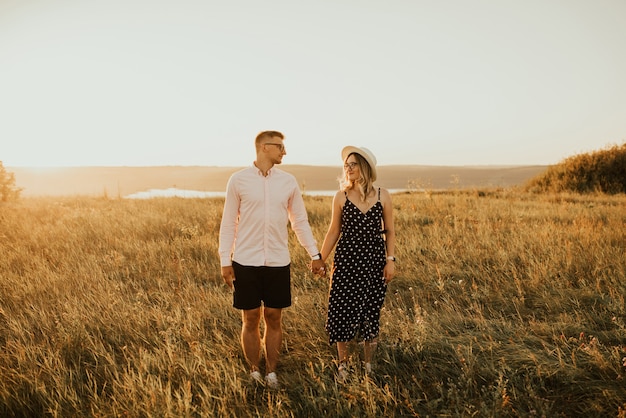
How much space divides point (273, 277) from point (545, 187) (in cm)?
2058

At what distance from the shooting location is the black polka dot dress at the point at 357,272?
3.39 m

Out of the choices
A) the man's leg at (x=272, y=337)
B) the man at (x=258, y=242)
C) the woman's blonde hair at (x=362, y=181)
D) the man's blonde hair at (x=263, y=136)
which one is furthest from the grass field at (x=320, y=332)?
the man's blonde hair at (x=263, y=136)

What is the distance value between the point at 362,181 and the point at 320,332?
169cm

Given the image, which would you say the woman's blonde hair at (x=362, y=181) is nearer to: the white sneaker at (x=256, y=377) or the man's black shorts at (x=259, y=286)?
the man's black shorts at (x=259, y=286)

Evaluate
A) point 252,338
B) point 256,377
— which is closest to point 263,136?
point 252,338

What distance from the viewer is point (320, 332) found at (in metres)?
3.90

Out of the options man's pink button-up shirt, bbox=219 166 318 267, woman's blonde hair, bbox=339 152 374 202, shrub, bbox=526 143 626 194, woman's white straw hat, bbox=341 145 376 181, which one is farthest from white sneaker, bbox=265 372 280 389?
shrub, bbox=526 143 626 194

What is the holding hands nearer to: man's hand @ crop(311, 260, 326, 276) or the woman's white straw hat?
man's hand @ crop(311, 260, 326, 276)

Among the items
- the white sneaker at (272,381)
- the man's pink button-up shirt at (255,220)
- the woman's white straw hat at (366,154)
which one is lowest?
the white sneaker at (272,381)

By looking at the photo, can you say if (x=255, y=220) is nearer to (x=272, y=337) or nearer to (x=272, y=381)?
(x=272, y=337)

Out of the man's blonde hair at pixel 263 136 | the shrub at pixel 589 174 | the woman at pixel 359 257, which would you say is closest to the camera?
the man's blonde hair at pixel 263 136

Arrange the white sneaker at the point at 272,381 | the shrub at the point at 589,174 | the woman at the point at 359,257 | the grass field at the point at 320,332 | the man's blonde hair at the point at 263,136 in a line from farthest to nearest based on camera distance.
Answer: the shrub at the point at 589,174 → the woman at the point at 359,257 → the man's blonde hair at the point at 263,136 → the white sneaker at the point at 272,381 → the grass field at the point at 320,332

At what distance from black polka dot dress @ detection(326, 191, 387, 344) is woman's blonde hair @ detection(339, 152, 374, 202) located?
14cm

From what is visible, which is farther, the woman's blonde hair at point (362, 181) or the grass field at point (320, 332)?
the woman's blonde hair at point (362, 181)
